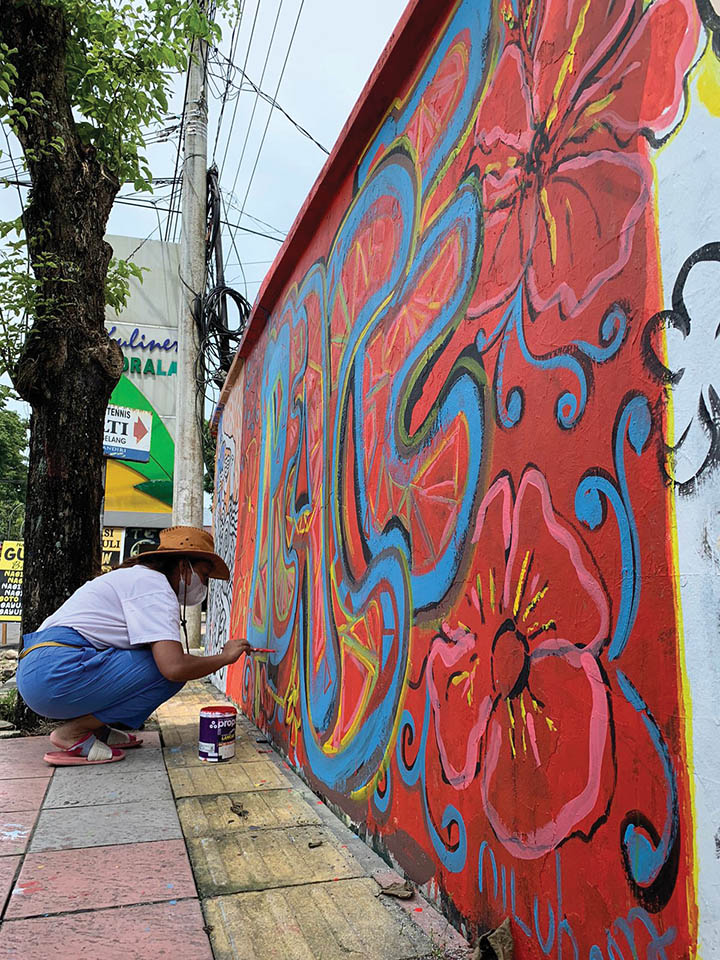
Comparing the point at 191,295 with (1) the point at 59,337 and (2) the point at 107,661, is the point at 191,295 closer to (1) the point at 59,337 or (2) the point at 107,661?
(1) the point at 59,337

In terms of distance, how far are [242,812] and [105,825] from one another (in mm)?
513

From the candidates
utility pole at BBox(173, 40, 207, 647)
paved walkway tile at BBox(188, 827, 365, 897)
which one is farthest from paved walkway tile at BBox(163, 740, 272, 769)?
utility pole at BBox(173, 40, 207, 647)

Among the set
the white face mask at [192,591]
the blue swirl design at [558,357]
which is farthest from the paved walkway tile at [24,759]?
the blue swirl design at [558,357]

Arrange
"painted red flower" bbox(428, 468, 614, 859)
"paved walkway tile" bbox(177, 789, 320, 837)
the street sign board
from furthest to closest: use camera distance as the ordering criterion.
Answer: the street sign board
"paved walkway tile" bbox(177, 789, 320, 837)
"painted red flower" bbox(428, 468, 614, 859)

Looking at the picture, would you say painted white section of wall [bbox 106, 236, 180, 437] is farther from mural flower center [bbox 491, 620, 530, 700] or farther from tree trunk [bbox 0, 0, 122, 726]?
mural flower center [bbox 491, 620, 530, 700]

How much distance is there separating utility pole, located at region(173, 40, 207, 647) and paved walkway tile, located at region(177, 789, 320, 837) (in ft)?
16.9

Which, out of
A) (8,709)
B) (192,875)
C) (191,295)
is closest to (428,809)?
(192,875)

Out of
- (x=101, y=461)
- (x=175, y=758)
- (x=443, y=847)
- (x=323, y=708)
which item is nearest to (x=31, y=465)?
(x=101, y=461)

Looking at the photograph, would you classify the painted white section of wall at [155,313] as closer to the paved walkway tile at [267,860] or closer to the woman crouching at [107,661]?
the woman crouching at [107,661]

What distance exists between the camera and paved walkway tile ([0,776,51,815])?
3.15 meters

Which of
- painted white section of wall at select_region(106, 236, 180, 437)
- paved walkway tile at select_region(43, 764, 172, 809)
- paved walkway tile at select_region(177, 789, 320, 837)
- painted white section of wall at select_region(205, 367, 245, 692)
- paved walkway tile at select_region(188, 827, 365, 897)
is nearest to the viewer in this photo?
paved walkway tile at select_region(188, 827, 365, 897)

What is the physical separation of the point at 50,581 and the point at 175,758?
1658mm

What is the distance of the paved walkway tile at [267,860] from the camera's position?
235cm

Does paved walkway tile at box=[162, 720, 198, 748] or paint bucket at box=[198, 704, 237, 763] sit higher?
paint bucket at box=[198, 704, 237, 763]
